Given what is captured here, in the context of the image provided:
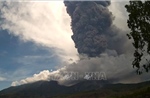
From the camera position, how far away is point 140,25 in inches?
2876

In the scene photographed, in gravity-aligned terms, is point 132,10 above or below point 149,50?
above

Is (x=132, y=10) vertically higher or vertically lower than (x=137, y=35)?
higher

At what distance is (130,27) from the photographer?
246 feet

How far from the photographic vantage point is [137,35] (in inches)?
2899

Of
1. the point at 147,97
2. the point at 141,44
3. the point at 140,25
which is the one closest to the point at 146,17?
the point at 140,25

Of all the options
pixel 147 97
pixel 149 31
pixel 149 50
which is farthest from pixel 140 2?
pixel 147 97

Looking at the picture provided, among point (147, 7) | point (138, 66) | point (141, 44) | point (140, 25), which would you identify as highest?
point (147, 7)

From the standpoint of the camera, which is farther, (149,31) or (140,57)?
(140,57)

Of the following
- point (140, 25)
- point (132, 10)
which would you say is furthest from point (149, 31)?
point (132, 10)

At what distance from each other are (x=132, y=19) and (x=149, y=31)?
21.0 feet

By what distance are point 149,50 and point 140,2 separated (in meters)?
14.2

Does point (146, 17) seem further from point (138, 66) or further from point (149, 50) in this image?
point (138, 66)

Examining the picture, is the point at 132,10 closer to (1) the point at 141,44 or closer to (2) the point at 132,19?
(2) the point at 132,19

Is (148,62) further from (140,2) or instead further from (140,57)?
(140,2)
